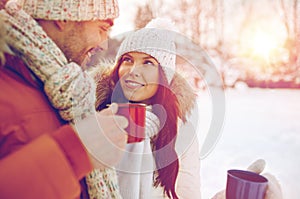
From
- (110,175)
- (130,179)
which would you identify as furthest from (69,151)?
(130,179)

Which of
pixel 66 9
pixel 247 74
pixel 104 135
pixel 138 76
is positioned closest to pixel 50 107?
pixel 104 135

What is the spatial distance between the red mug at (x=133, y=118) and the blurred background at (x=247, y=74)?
1.23m

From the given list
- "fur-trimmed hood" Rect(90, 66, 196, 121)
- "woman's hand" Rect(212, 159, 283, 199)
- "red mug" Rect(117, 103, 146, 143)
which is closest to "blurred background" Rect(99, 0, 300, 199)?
"fur-trimmed hood" Rect(90, 66, 196, 121)

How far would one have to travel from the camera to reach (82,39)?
76 cm

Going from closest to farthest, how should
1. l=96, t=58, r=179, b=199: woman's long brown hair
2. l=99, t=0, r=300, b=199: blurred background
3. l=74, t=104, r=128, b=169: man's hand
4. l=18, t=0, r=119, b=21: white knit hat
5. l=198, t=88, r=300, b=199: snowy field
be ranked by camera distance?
l=74, t=104, r=128, b=169: man's hand < l=18, t=0, r=119, b=21: white knit hat < l=96, t=58, r=179, b=199: woman's long brown hair < l=198, t=88, r=300, b=199: snowy field < l=99, t=0, r=300, b=199: blurred background

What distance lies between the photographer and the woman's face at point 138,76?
3.62 ft

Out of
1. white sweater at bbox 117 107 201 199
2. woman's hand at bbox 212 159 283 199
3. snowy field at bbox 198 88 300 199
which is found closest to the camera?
woman's hand at bbox 212 159 283 199

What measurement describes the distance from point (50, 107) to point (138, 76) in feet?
1.61

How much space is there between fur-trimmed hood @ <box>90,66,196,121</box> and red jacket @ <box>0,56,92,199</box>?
562 mm

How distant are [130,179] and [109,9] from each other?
54 centimetres

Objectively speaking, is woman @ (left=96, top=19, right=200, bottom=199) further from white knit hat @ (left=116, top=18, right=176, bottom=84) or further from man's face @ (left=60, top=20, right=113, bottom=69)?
man's face @ (left=60, top=20, right=113, bottom=69)

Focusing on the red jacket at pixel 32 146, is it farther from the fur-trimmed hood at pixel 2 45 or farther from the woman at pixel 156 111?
the woman at pixel 156 111

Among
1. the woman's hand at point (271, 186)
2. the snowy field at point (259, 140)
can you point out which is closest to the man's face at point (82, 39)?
the woman's hand at point (271, 186)

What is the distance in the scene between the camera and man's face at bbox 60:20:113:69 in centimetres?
75
